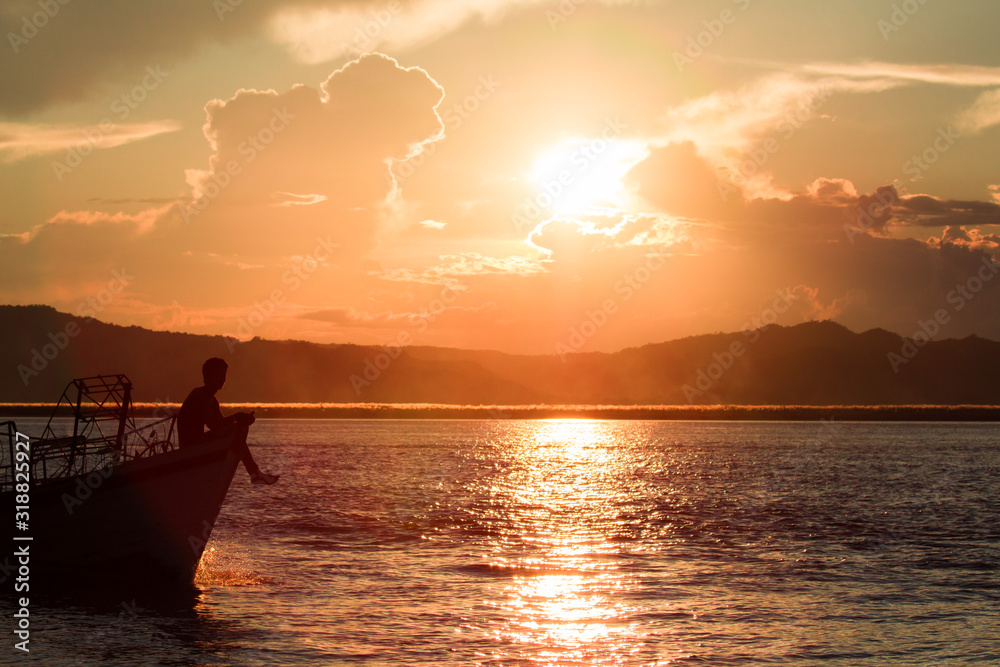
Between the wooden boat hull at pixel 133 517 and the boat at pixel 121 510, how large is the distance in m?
0.02

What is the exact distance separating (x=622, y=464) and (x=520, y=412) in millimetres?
139194

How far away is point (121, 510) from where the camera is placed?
1792 centimetres

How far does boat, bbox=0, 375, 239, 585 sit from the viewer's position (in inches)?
693

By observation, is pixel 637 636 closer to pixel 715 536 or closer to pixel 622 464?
pixel 715 536

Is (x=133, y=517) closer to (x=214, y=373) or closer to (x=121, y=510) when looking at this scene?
(x=121, y=510)

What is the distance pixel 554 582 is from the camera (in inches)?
738

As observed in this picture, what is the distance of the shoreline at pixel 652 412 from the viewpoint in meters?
144

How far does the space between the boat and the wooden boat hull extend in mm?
21

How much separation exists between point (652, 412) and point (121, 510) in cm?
13647

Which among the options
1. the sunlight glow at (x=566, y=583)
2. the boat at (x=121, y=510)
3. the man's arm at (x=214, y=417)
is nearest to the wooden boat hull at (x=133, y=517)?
the boat at (x=121, y=510)

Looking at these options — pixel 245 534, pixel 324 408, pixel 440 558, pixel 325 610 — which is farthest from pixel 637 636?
pixel 324 408

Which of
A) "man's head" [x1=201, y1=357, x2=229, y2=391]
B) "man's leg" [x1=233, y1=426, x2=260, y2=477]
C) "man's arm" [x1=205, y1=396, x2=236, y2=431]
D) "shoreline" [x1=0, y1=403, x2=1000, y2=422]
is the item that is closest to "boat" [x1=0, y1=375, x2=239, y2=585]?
"man's leg" [x1=233, y1=426, x2=260, y2=477]

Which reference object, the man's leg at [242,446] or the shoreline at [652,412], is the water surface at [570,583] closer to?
the man's leg at [242,446]

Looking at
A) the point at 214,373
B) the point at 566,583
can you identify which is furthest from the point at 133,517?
the point at 566,583
